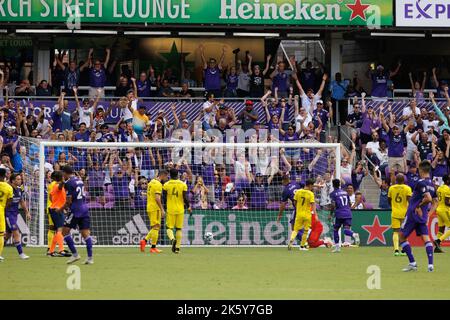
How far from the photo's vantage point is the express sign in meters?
34.8

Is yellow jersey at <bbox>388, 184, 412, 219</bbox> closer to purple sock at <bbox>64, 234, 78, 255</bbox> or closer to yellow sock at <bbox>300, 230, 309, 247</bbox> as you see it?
yellow sock at <bbox>300, 230, 309, 247</bbox>

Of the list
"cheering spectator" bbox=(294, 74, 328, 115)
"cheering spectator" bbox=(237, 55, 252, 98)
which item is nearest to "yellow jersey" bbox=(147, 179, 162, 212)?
"cheering spectator" bbox=(294, 74, 328, 115)

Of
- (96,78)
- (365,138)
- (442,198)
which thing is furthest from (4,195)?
(365,138)

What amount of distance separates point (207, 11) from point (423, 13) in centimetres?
658

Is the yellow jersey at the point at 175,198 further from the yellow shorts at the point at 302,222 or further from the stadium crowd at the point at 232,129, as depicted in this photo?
the stadium crowd at the point at 232,129

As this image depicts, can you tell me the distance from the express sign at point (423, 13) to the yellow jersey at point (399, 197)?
10.1 meters

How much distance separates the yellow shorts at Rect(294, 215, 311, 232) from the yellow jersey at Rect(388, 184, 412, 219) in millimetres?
2425

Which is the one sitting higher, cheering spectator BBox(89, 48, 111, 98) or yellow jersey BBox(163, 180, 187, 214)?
cheering spectator BBox(89, 48, 111, 98)

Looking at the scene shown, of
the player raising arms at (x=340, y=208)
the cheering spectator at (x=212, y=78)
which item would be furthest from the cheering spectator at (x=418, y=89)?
the player raising arms at (x=340, y=208)

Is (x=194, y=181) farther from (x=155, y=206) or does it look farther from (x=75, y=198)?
(x=75, y=198)

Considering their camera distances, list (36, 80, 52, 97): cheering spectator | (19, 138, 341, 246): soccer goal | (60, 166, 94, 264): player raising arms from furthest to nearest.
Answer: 1. (36, 80, 52, 97): cheering spectator
2. (19, 138, 341, 246): soccer goal
3. (60, 166, 94, 264): player raising arms

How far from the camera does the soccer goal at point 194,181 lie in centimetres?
2973

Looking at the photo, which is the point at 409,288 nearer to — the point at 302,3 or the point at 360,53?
the point at 302,3
